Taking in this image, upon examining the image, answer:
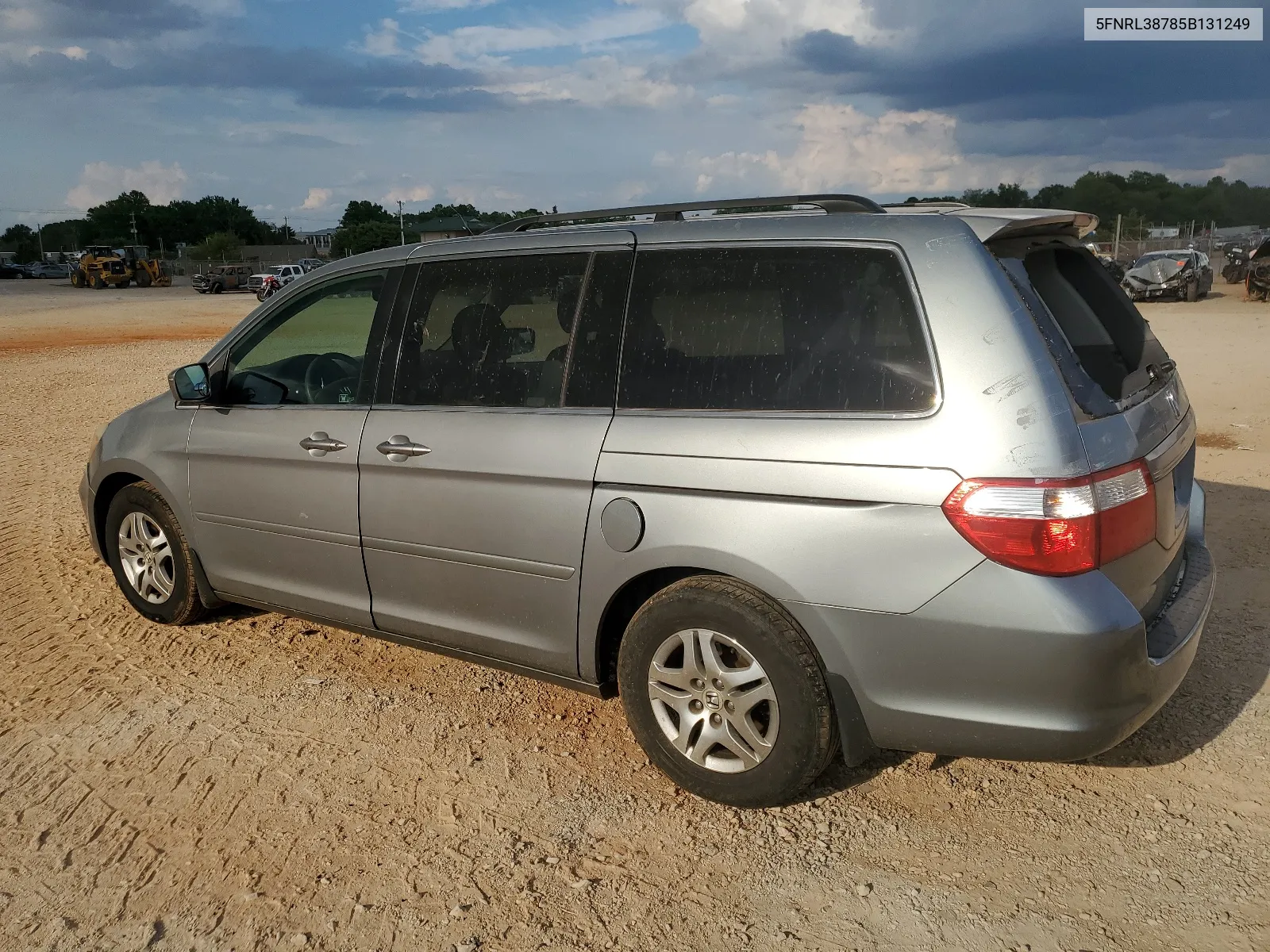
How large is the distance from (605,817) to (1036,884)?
1.33 m

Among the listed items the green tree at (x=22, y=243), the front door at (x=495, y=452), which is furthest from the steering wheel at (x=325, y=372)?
the green tree at (x=22, y=243)

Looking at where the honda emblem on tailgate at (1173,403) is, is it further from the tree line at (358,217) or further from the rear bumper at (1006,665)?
the tree line at (358,217)

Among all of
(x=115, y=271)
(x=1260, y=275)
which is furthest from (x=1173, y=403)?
(x=115, y=271)

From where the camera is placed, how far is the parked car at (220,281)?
5406 centimetres

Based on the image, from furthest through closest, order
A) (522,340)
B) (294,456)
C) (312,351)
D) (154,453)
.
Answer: (154,453) < (312,351) < (294,456) < (522,340)

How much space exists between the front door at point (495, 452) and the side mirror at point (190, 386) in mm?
1064

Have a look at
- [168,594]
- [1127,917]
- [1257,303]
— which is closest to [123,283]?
[1257,303]

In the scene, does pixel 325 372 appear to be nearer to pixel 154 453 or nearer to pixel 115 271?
pixel 154 453

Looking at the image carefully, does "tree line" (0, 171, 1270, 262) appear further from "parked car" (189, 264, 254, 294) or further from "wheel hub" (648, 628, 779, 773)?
"wheel hub" (648, 628, 779, 773)

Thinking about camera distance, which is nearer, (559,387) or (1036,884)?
(1036,884)

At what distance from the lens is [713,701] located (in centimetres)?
326

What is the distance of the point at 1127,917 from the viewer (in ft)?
9.05

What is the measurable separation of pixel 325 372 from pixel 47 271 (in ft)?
275

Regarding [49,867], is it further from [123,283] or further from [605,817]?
[123,283]
